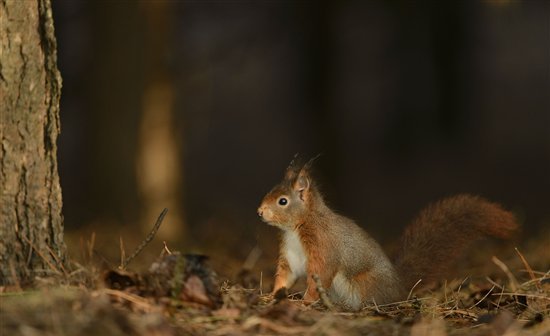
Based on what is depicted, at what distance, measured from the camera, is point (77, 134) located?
17406 millimetres

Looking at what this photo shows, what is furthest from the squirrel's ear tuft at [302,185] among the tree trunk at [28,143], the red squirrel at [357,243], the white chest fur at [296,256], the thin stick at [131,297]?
the thin stick at [131,297]

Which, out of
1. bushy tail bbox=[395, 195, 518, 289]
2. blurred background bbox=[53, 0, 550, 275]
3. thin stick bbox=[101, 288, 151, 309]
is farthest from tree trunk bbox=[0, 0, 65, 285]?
blurred background bbox=[53, 0, 550, 275]

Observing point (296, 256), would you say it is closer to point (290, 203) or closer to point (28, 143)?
point (290, 203)

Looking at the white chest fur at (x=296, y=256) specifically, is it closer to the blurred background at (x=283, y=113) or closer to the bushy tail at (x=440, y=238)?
the bushy tail at (x=440, y=238)

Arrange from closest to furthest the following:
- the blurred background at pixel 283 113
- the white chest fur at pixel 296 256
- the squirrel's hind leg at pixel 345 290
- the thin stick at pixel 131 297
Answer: the thin stick at pixel 131 297 < the squirrel's hind leg at pixel 345 290 < the white chest fur at pixel 296 256 < the blurred background at pixel 283 113

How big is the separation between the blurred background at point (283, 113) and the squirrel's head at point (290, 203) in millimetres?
1785

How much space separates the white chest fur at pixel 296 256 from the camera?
3.87m

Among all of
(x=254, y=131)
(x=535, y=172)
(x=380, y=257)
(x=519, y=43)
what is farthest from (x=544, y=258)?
(x=519, y=43)

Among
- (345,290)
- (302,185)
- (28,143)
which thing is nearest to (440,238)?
(345,290)

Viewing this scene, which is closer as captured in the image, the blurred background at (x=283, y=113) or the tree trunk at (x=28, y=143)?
the tree trunk at (x=28, y=143)

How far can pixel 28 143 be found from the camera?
299 centimetres

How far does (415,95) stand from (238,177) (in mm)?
3818

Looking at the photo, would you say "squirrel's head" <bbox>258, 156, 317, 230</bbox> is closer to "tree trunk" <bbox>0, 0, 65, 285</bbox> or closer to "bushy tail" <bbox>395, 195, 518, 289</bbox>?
"bushy tail" <bbox>395, 195, 518, 289</bbox>

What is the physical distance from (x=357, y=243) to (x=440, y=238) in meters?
0.51
